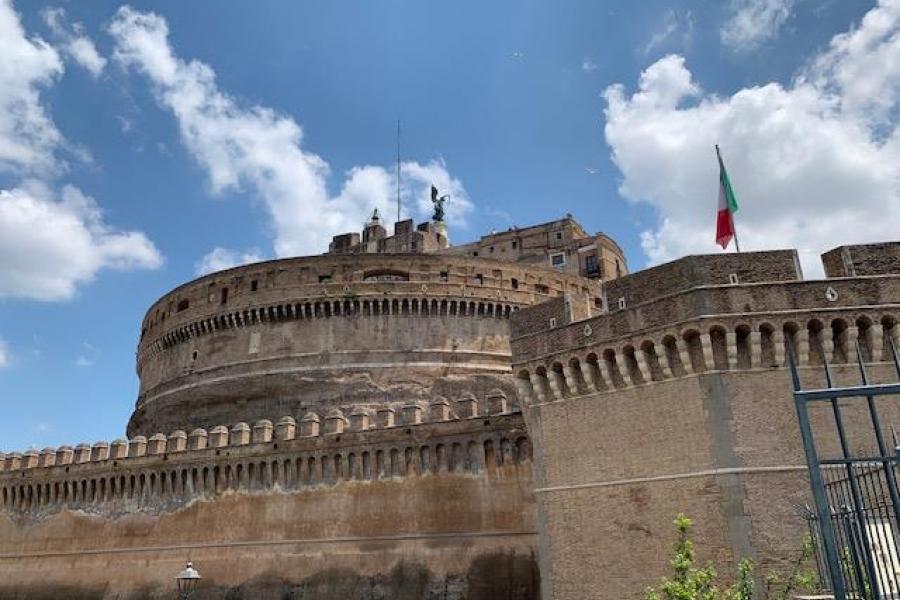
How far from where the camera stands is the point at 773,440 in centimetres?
1227

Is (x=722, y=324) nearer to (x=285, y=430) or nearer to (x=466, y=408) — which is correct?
(x=466, y=408)

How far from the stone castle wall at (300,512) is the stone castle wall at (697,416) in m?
6.17

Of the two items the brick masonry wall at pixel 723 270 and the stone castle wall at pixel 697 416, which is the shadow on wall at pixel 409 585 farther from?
the brick masonry wall at pixel 723 270

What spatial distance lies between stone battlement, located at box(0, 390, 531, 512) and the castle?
87 millimetres

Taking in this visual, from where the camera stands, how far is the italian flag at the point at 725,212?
15.7 metres

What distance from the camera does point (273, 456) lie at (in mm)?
24188

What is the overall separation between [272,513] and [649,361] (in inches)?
589

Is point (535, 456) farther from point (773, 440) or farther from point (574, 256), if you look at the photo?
point (574, 256)

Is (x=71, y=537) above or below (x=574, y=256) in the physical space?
below

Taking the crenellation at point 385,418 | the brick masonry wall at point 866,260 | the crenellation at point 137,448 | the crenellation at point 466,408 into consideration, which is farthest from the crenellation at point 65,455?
the brick masonry wall at point 866,260

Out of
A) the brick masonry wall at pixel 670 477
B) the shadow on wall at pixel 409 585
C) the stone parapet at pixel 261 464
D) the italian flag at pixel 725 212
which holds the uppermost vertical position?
the italian flag at pixel 725 212

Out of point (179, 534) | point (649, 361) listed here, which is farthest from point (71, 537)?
point (649, 361)

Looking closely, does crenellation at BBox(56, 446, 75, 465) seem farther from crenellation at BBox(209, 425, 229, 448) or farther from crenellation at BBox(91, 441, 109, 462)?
crenellation at BBox(209, 425, 229, 448)

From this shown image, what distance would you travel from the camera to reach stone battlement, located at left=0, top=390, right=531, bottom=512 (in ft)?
68.9
